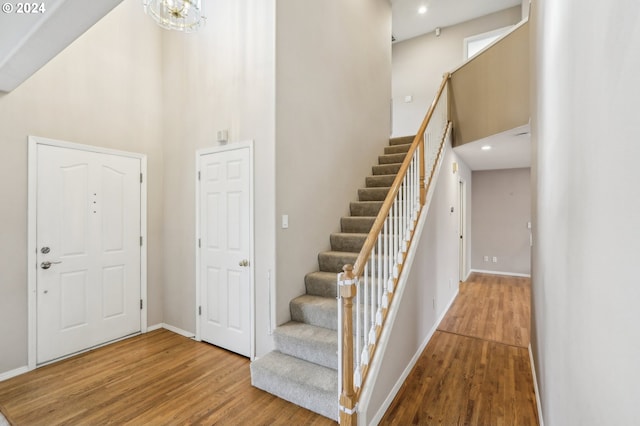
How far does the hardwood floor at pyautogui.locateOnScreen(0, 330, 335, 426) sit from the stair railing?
0.49 meters

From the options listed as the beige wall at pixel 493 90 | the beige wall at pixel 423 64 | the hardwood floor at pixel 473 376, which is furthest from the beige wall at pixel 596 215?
the beige wall at pixel 423 64

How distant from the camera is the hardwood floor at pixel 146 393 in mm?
2203

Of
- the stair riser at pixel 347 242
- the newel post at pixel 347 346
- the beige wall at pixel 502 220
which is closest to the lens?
the newel post at pixel 347 346

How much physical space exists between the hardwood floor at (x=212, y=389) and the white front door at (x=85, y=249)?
29 centimetres

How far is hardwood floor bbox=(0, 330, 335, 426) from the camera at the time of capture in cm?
220

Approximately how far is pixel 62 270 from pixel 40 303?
1.13 feet

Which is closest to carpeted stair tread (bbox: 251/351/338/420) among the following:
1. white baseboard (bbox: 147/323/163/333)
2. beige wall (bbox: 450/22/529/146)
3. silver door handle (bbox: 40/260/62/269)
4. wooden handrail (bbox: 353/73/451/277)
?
wooden handrail (bbox: 353/73/451/277)

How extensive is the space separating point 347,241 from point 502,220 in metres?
5.24

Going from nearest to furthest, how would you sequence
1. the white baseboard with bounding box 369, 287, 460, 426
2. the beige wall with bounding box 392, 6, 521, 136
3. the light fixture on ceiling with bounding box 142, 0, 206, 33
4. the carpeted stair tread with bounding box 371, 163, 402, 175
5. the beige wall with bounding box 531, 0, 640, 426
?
the beige wall with bounding box 531, 0, 640, 426 < the white baseboard with bounding box 369, 287, 460, 426 < the light fixture on ceiling with bounding box 142, 0, 206, 33 < the carpeted stair tread with bounding box 371, 163, 402, 175 < the beige wall with bounding box 392, 6, 521, 136

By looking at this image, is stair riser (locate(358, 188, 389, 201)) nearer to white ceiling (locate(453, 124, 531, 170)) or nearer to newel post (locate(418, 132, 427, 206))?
newel post (locate(418, 132, 427, 206))

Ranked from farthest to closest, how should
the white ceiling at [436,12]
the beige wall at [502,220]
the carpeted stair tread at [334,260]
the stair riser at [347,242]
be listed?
the beige wall at [502,220], the white ceiling at [436,12], the stair riser at [347,242], the carpeted stair tread at [334,260]

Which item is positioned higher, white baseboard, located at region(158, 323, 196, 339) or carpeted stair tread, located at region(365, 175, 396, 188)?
carpeted stair tread, located at region(365, 175, 396, 188)

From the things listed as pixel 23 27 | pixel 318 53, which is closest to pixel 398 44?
pixel 318 53

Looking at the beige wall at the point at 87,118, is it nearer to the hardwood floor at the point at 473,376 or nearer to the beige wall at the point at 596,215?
the hardwood floor at the point at 473,376
